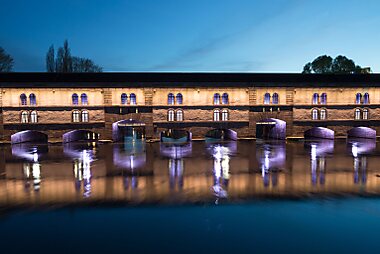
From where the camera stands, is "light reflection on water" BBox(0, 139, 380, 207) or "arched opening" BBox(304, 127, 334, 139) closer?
"light reflection on water" BBox(0, 139, 380, 207)

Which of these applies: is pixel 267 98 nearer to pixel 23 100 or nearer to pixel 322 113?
pixel 322 113

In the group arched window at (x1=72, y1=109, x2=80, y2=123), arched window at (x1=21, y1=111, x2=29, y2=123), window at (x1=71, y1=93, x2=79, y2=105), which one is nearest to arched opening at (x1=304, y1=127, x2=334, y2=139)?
arched window at (x1=72, y1=109, x2=80, y2=123)

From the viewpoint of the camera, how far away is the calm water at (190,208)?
653cm

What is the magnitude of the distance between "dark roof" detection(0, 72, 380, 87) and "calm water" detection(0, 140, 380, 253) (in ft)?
53.6

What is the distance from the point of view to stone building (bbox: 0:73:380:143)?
2861 cm

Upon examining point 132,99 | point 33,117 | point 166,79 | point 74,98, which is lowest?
point 33,117

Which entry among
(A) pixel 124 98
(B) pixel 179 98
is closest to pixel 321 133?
(B) pixel 179 98

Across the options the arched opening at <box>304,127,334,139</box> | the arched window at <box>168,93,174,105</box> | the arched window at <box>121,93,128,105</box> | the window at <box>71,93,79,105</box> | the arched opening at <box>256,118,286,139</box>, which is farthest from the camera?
the arched opening at <box>304,127,334,139</box>

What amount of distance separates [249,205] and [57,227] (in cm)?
742

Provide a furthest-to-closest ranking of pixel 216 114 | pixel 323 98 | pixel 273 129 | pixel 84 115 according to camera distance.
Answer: pixel 273 129
pixel 323 98
pixel 216 114
pixel 84 115

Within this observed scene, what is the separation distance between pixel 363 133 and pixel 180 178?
36.0 meters

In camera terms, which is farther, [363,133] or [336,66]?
[336,66]

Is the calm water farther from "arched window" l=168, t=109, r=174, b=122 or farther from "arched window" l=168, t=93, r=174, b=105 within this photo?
"arched window" l=168, t=93, r=174, b=105

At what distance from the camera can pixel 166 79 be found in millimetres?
32344
